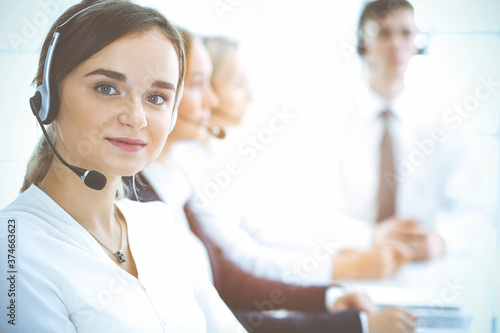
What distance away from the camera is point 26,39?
113cm

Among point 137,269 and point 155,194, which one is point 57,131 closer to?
point 137,269

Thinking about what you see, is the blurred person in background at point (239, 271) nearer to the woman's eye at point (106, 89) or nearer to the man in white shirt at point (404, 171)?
the man in white shirt at point (404, 171)

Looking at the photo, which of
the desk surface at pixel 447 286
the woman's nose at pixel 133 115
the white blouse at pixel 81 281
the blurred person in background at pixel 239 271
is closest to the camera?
the white blouse at pixel 81 281

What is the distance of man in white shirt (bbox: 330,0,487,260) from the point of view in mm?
1695

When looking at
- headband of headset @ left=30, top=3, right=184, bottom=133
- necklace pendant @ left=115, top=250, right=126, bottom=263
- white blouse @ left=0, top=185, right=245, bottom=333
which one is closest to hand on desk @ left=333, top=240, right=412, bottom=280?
white blouse @ left=0, top=185, right=245, bottom=333

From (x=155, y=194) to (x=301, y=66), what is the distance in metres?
0.68

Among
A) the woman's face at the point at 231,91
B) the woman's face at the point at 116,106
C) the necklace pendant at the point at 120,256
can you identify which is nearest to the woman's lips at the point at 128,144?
the woman's face at the point at 116,106

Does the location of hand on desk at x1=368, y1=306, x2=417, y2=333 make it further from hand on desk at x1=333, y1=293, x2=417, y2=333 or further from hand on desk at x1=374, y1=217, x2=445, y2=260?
hand on desk at x1=374, y1=217, x2=445, y2=260

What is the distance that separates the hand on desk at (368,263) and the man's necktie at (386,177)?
12 cm

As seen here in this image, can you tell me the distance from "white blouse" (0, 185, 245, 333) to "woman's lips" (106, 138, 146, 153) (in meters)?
0.16

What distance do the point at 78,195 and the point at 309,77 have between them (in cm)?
94

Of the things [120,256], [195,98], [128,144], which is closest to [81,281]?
[120,256]

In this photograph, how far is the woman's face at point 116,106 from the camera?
2.85 ft

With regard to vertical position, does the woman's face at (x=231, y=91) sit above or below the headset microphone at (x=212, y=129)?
above
